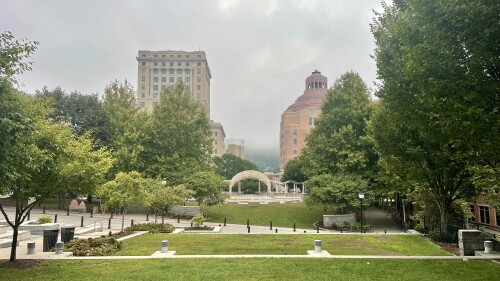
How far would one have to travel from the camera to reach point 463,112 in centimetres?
1118

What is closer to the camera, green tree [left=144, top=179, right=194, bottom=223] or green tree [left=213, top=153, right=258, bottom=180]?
green tree [left=144, top=179, right=194, bottom=223]

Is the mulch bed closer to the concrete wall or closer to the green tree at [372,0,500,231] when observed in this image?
the green tree at [372,0,500,231]

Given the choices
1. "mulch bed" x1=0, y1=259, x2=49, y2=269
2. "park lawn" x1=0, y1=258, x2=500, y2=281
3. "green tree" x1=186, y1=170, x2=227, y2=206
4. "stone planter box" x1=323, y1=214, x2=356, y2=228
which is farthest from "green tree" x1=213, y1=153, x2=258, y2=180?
"park lawn" x1=0, y1=258, x2=500, y2=281

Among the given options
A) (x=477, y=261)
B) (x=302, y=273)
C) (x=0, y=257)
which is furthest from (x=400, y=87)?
(x=0, y=257)

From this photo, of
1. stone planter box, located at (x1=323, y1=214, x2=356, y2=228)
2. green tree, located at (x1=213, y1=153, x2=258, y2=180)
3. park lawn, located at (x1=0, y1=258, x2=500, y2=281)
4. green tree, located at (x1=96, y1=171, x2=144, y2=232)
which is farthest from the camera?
green tree, located at (x1=213, y1=153, x2=258, y2=180)

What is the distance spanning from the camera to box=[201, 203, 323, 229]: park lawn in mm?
35188

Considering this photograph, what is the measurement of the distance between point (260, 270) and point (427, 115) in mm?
9485

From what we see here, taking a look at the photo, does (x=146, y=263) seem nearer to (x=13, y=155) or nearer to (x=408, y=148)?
(x=13, y=155)

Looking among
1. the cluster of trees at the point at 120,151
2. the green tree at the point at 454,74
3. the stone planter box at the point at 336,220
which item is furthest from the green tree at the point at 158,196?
the green tree at the point at 454,74

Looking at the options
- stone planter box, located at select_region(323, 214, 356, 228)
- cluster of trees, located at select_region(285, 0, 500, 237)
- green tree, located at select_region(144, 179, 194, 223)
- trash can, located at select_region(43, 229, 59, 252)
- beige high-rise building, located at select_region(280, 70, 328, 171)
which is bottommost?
stone planter box, located at select_region(323, 214, 356, 228)

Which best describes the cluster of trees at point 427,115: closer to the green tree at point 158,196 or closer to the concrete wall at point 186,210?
the concrete wall at point 186,210

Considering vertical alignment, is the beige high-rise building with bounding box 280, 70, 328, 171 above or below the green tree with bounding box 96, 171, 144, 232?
above

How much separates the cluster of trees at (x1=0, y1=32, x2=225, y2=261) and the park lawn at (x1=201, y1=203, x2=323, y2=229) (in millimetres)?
2580

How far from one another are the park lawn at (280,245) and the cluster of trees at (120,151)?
3.78 m
